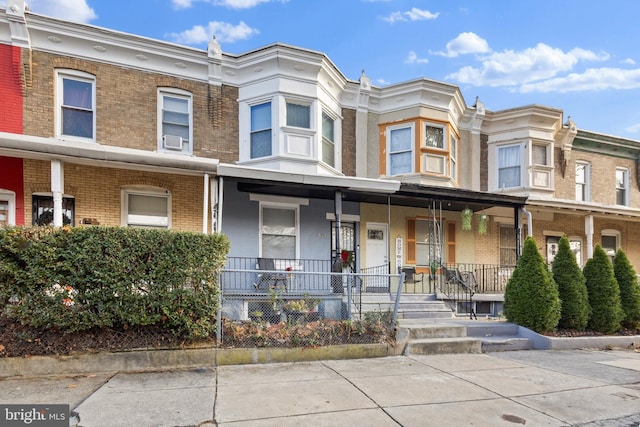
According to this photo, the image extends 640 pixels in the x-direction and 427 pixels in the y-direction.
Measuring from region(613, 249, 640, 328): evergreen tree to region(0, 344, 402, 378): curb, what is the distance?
6.40m

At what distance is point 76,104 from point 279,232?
6144mm

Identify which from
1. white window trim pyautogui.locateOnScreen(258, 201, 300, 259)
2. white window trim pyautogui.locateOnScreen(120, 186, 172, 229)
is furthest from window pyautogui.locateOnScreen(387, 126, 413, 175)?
white window trim pyautogui.locateOnScreen(120, 186, 172, 229)

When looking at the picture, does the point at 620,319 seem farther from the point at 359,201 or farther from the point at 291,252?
the point at 291,252

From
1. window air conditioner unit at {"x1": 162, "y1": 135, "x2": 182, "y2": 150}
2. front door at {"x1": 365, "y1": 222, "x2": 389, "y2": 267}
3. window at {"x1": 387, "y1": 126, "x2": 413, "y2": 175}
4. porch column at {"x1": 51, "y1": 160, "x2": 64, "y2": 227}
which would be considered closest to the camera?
porch column at {"x1": 51, "y1": 160, "x2": 64, "y2": 227}

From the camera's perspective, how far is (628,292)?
901cm

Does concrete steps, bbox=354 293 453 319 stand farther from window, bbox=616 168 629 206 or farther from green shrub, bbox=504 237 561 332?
window, bbox=616 168 629 206

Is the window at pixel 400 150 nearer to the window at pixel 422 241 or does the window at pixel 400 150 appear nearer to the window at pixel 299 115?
the window at pixel 422 241

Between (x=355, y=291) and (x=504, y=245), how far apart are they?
26.8 ft

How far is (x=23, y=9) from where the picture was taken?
30.3 feet

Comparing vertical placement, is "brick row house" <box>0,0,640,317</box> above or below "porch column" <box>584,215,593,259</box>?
above

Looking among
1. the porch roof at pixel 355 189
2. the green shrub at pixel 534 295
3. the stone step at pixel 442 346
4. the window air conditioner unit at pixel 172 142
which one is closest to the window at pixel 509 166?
the porch roof at pixel 355 189

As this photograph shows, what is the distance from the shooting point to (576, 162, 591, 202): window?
15.5m

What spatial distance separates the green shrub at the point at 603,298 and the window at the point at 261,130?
28.0 ft

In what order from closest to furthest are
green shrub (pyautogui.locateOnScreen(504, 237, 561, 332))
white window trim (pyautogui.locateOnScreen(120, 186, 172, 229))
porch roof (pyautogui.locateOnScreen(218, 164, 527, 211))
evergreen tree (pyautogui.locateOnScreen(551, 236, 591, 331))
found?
green shrub (pyautogui.locateOnScreen(504, 237, 561, 332)) < evergreen tree (pyautogui.locateOnScreen(551, 236, 591, 331)) < porch roof (pyautogui.locateOnScreen(218, 164, 527, 211)) < white window trim (pyautogui.locateOnScreen(120, 186, 172, 229))
